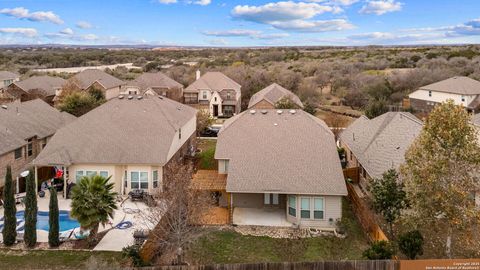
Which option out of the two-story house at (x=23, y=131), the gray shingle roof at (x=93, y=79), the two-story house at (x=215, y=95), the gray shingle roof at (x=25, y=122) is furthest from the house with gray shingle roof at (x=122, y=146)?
the gray shingle roof at (x=93, y=79)

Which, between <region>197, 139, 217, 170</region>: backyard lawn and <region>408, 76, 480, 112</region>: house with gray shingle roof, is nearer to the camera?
<region>197, 139, 217, 170</region>: backyard lawn

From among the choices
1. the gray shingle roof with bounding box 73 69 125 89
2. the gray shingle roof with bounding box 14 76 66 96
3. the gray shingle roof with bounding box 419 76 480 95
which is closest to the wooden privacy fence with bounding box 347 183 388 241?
the gray shingle roof with bounding box 419 76 480 95

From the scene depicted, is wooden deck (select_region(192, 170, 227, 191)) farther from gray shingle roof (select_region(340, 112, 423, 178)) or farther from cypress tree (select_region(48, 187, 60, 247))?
gray shingle roof (select_region(340, 112, 423, 178))

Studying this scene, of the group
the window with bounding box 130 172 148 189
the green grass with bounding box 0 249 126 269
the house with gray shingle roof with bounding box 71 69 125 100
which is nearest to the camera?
the green grass with bounding box 0 249 126 269

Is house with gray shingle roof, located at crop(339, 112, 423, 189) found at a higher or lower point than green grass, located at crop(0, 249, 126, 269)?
higher

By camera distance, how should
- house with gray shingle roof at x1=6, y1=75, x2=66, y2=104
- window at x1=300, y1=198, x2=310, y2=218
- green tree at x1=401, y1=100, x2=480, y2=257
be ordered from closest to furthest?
green tree at x1=401, y1=100, x2=480, y2=257 < window at x1=300, y1=198, x2=310, y2=218 < house with gray shingle roof at x1=6, y1=75, x2=66, y2=104

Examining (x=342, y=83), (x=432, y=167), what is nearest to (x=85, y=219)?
(x=432, y=167)

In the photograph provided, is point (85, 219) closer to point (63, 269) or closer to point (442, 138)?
point (63, 269)
